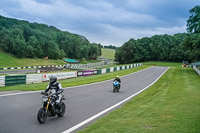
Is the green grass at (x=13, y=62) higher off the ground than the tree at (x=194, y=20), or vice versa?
the tree at (x=194, y=20)

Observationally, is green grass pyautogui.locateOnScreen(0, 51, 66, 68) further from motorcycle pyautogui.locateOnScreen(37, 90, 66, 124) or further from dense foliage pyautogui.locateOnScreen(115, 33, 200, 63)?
motorcycle pyautogui.locateOnScreen(37, 90, 66, 124)

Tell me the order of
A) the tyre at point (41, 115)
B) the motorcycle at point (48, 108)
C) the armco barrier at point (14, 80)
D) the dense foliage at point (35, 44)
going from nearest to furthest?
the tyre at point (41, 115)
the motorcycle at point (48, 108)
the armco barrier at point (14, 80)
the dense foliage at point (35, 44)

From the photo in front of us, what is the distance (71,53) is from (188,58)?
78689 millimetres

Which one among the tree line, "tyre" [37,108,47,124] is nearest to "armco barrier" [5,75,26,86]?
"tyre" [37,108,47,124]

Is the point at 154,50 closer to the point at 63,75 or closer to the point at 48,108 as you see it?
the point at 63,75

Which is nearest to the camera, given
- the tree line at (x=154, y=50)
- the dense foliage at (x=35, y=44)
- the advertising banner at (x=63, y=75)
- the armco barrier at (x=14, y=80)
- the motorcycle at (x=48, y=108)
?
the motorcycle at (x=48, y=108)

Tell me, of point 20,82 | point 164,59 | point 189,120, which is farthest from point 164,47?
point 189,120

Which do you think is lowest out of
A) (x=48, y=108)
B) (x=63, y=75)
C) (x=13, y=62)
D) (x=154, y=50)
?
(x=63, y=75)

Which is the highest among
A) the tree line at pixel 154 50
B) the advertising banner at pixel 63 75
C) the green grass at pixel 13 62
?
the tree line at pixel 154 50

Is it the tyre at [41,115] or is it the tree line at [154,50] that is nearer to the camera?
the tyre at [41,115]

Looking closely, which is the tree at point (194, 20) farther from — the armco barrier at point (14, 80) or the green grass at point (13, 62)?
the green grass at point (13, 62)

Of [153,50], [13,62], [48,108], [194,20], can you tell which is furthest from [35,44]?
[48,108]

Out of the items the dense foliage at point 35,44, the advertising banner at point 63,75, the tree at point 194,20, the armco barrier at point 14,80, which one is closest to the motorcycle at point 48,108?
the armco barrier at point 14,80

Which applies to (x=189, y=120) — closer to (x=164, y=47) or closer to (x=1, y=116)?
(x=1, y=116)
